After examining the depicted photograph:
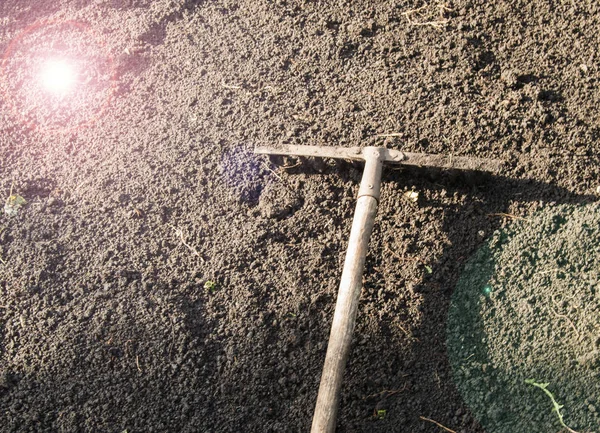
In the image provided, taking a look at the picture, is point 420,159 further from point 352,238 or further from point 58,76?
point 58,76

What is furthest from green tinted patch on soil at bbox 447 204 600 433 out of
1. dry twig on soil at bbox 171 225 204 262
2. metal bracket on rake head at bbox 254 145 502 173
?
dry twig on soil at bbox 171 225 204 262

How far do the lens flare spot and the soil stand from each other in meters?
0.04

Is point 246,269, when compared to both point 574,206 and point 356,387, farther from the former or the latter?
point 574,206

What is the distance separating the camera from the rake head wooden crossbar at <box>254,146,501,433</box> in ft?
8.63

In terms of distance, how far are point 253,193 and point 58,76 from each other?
1.35 metres

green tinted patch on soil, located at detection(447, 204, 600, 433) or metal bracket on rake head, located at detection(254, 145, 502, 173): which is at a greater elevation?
metal bracket on rake head, located at detection(254, 145, 502, 173)

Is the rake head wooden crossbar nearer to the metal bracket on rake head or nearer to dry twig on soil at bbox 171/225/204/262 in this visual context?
the metal bracket on rake head

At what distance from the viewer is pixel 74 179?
3.32 m

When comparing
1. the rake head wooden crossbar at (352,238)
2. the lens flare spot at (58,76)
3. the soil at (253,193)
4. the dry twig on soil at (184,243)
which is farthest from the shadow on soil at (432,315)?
the lens flare spot at (58,76)

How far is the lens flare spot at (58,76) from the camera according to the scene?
359 centimetres

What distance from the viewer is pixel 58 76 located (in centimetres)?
363

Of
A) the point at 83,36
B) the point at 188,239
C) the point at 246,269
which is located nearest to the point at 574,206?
the point at 246,269

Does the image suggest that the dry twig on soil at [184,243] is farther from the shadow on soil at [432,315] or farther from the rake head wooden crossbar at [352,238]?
the shadow on soil at [432,315]

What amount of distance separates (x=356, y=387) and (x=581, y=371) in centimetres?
93
